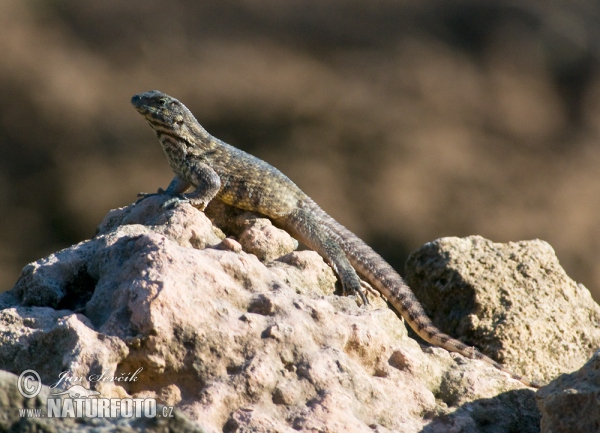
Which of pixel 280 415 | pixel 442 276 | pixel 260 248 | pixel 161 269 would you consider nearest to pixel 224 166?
pixel 260 248

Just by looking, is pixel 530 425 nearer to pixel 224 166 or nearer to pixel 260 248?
pixel 260 248

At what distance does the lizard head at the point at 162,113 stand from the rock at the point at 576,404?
224 cm

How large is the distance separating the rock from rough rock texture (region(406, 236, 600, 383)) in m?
0.84

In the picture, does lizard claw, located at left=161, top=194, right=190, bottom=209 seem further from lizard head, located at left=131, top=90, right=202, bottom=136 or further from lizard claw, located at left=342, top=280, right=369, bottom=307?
lizard claw, located at left=342, top=280, right=369, bottom=307

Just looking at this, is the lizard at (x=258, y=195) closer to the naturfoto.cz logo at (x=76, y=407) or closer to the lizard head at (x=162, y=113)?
the lizard head at (x=162, y=113)

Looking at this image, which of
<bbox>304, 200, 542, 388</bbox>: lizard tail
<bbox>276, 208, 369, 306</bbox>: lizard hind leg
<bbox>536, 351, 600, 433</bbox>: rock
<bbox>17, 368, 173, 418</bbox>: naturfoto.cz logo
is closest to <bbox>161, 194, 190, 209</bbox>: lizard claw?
<bbox>276, 208, 369, 306</bbox>: lizard hind leg

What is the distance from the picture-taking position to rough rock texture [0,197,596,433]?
202 centimetres

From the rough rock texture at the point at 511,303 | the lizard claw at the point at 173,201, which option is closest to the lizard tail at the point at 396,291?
the rough rock texture at the point at 511,303

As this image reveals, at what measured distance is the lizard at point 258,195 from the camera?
340cm

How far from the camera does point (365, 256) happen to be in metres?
3.75

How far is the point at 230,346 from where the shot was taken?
2.11 meters

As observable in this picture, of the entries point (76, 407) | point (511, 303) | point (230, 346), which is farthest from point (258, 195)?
point (76, 407)

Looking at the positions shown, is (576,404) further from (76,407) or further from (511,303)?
(76,407)

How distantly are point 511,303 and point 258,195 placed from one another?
3.99 ft
